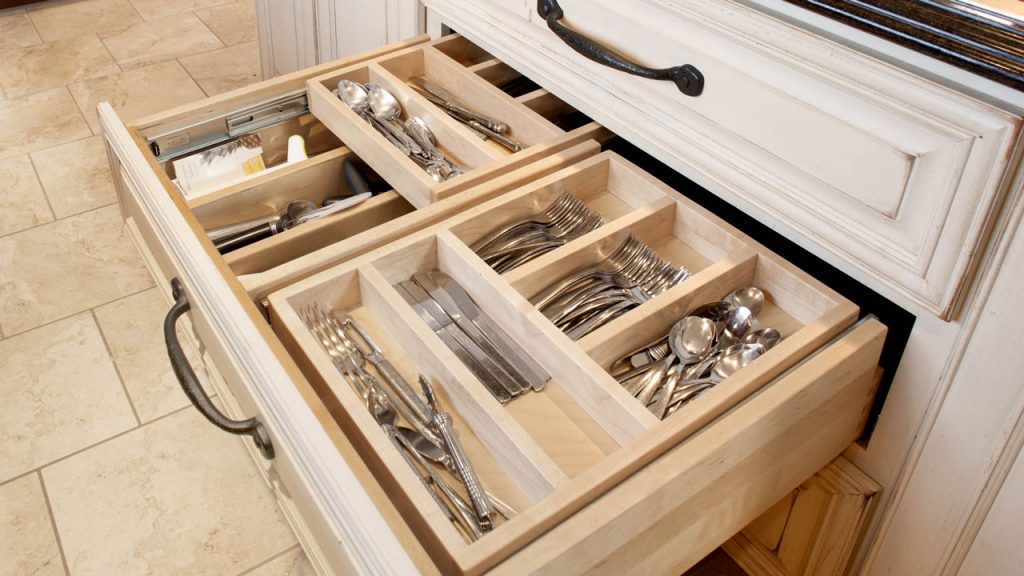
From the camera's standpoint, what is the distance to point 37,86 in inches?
105

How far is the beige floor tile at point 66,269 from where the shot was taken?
1.86 m

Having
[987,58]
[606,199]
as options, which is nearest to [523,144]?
[606,199]

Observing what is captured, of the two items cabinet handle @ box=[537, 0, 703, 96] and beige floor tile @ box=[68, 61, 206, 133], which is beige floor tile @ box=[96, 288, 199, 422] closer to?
beige floor tile @ box=[68, 61, 206, 133]

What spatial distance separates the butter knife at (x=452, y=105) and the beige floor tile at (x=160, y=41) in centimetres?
180

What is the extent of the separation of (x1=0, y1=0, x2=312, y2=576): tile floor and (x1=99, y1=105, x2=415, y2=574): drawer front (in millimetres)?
520

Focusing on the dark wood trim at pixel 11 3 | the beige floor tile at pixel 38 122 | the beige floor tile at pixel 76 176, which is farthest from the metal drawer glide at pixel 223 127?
the dark wood trim at pixel 11 3

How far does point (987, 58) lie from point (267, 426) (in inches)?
27.1

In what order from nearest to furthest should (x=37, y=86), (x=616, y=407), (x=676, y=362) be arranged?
1. (x=616, y=407)
2. (x=676, y=362)
3. (x=37, y=86)

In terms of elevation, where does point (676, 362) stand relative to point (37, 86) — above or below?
above

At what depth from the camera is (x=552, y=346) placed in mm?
893

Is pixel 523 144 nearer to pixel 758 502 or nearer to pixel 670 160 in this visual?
pixel 670 160

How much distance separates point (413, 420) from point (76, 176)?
176 cm

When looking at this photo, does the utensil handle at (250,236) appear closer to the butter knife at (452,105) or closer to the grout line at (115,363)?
the butter knife at (452,105)

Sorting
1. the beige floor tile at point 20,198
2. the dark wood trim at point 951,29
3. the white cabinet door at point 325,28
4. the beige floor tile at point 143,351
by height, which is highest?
the dark wood trim at point 951,29
